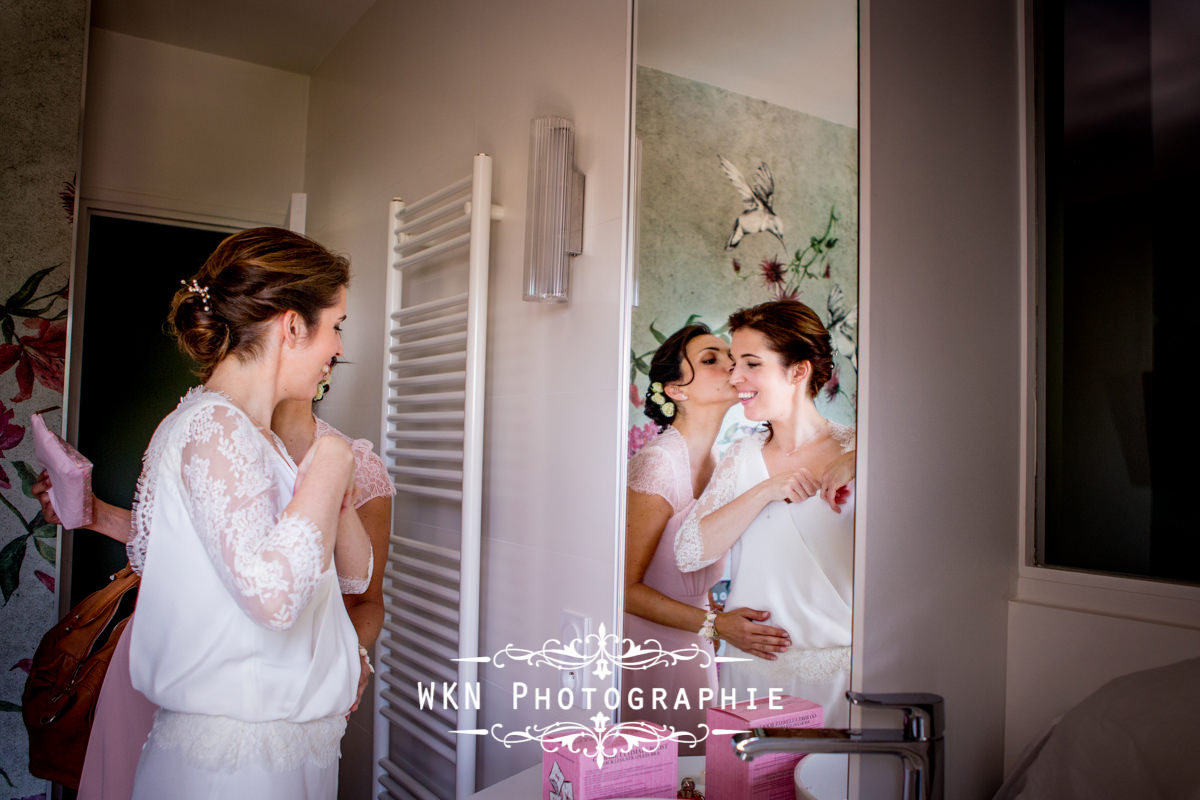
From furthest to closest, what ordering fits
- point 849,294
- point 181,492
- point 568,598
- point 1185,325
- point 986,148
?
1. point 568,598
2. point 181,492
3. point 986,148
4. point 849,294
5. point 1185,325

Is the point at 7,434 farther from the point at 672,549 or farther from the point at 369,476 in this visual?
the point at 672,549

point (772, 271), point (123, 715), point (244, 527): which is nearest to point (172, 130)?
point (244, 527)

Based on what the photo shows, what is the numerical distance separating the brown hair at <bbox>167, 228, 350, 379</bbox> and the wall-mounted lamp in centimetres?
41

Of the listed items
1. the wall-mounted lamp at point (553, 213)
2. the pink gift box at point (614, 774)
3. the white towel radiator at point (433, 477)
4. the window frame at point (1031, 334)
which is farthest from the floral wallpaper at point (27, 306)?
the window frame at point (1031, 334)

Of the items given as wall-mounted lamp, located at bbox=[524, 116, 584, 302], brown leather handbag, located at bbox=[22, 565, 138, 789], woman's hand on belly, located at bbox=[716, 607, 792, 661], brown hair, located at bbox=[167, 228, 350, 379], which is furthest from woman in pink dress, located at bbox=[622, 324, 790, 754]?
brown leather handbag, located at bbox=[22, 565, 138, 789]

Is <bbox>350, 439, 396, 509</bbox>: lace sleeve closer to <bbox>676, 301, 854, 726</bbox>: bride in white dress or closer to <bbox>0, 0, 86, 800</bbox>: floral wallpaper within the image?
<bbox>0, 0, 86, 800</bbox>: floral wallpaper

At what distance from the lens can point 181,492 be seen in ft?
3.89

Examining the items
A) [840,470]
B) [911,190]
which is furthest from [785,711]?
[911,190]

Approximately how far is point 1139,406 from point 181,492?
1.30m

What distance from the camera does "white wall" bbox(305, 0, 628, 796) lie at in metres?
1.30

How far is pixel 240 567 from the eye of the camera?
3.76 feet

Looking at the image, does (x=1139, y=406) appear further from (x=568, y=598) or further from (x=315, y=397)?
(x=315, y=397)

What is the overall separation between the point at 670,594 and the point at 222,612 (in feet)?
2.23

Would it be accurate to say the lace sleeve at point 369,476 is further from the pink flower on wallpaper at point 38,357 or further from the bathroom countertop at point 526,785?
the bathroom countertop at point 526,785
